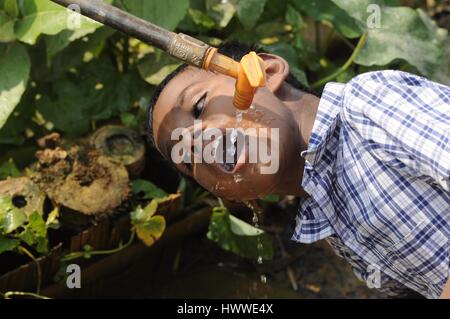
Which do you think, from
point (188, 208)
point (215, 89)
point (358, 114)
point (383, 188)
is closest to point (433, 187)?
point (383, 188)

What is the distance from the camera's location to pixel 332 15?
2.38 metres

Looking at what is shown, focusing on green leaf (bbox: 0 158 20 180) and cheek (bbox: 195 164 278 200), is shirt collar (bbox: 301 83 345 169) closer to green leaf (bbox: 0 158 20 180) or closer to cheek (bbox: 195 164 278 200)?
cheek (bbox: 195 164 278 200)

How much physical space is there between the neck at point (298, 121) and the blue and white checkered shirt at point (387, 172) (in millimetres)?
42

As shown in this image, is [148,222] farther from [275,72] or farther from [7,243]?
[275,72]

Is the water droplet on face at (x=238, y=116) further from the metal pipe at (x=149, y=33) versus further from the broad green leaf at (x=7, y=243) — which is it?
the broad green leaf at (x=7, y=243)

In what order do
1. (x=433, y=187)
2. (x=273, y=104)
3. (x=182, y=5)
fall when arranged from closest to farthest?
(x=433, y=187) → (x=273, y=104) → (x=182, y=5)

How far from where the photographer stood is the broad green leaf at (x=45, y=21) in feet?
6.63

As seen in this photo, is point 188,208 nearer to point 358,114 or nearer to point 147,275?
point 147,275

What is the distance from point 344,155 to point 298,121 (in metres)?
0.12

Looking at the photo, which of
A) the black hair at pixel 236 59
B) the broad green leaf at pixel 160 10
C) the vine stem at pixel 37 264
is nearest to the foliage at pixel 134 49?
the broad green leaf at pixel 160 10
